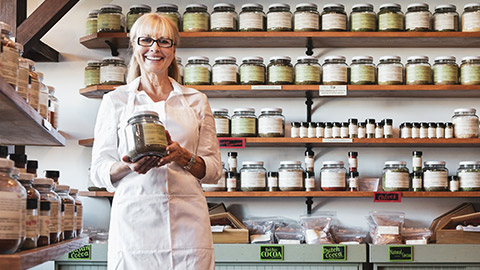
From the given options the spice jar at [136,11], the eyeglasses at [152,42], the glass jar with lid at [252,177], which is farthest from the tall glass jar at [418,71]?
the eyeglasses at [152,42]

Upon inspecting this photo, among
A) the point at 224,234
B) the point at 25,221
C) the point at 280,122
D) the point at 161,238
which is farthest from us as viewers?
the point at 280,122

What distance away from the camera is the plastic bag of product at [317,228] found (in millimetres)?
3340

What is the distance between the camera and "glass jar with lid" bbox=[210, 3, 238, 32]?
3.59m

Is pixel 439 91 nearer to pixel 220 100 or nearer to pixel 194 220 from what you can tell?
pixel 220 100

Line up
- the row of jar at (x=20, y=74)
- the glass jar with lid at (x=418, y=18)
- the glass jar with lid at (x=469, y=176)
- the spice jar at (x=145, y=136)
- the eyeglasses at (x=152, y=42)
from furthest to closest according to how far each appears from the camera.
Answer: the glass jar with lid at (x=418, y=18) → the glass jar with lid at (x=469, y=176) → the eyeglasses at (x=152, y=42) → the spice jar at (x=145, y=136) → the row of jar at (x=20, y=74)

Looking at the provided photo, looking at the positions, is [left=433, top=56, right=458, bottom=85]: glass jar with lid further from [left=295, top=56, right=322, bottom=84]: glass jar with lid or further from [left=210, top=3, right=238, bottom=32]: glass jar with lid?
[left=210, top=3, right=238, bottom=32]: glass jar with lid

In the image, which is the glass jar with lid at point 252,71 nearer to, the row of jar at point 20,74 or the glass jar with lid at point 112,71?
the glass jar with lid at point 112,71

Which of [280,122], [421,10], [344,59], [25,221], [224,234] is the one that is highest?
[421,10]

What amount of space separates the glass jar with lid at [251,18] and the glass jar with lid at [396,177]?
3.41 ft

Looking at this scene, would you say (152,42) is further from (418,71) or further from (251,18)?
(418,71)

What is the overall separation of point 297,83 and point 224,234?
2.98 ft

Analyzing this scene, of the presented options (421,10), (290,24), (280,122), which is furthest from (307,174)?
(421,10)

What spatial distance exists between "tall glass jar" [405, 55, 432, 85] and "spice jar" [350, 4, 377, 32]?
0.28 meters

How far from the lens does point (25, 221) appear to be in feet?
4.24
